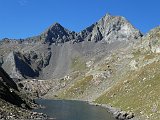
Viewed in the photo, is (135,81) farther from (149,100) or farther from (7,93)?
(7,93)

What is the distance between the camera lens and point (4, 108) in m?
87.1

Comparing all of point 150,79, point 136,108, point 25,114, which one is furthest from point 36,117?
point 150,79

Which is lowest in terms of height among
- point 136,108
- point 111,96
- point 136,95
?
point 136,108

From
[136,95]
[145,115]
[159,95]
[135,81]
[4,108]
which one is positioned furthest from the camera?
[135,81]

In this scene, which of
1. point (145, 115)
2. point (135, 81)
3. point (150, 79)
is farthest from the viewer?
point (135, 81)

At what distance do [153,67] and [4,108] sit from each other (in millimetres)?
95972

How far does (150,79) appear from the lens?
14850 cm

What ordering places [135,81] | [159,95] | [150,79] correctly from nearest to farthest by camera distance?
[159,95] < [150,79] < [135,81]

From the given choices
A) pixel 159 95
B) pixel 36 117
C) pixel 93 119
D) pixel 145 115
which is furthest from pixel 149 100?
pixel 36 117

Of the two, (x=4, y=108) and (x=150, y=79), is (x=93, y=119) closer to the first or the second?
(x=4, y=108)

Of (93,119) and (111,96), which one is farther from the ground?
(111,96)

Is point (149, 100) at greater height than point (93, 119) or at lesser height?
greater

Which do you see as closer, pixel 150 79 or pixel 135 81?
pixel 150 79

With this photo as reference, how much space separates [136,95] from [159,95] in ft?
80.3
